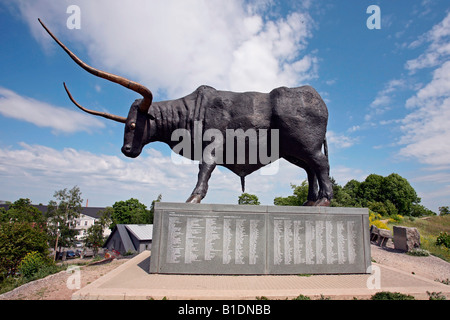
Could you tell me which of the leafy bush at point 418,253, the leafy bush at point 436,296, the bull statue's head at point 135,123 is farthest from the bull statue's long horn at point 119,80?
the leafy bush at point 418,253

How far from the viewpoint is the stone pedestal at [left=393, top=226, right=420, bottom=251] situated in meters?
13.9

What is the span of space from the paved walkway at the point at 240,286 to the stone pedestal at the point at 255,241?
236 millimetres

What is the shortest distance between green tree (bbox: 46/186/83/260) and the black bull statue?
3237 centimetres

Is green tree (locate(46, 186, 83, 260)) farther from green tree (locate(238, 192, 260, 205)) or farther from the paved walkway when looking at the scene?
the paved walkway

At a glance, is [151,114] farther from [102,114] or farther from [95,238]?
[95,238]

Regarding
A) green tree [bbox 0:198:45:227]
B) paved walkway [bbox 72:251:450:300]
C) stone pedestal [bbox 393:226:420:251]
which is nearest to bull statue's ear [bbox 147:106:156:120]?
paved walkway [bbox 72:251:450:300]

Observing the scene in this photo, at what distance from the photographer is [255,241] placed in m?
5.58

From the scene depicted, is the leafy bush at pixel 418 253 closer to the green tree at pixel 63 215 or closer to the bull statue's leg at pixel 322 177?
the bull statue's leg at pixel 322 177

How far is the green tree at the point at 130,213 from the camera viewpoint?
43812mm

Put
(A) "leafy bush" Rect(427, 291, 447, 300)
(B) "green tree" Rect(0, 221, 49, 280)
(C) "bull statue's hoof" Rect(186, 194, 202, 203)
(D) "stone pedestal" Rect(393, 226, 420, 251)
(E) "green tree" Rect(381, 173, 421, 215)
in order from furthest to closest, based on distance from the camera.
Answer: (E) "green tree" Rect(381, 173, 421, 215)
(B) "green tree" Rect(0, 221, 49, 280)
(D) "stone pedestal" Rect(393, 226, 420, 251)
(C) "bull statue's hoof" Rect(186, 194, 202, 203)
(A) "leafy bush" Rect(427, 291, 447, 300)
